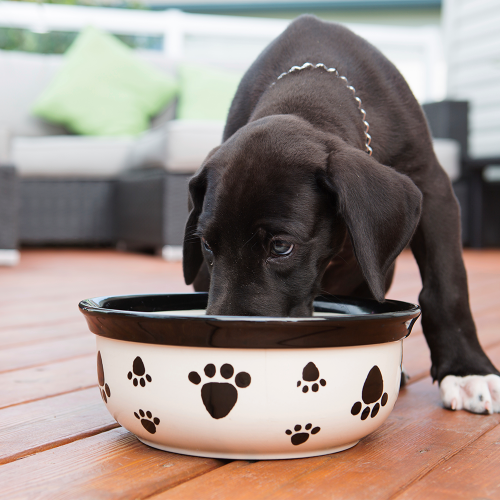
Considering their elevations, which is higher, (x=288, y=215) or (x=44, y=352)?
(x=288, y=215)

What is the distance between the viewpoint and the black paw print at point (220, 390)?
92cm

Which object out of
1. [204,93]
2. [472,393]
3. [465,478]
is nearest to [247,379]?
[465,478]

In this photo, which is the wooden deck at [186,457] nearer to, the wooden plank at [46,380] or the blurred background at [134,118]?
the wooden plank at [46,380]

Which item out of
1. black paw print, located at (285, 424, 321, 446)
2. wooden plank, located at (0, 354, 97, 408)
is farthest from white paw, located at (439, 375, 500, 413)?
wooden plank, located at (0, 354, 97, 408)

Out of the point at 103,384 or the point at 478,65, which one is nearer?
the point at 103,384

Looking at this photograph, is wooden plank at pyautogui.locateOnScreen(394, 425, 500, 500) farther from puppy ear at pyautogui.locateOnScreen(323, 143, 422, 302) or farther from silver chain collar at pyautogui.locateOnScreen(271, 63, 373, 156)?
silver chain collar at pyautogui.locateOnScreen(271, 63, 373, 156)

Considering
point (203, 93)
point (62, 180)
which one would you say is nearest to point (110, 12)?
point (203, 93)

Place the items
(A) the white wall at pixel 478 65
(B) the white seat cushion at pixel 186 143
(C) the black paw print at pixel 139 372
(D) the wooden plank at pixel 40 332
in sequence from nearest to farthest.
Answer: (C) the black paw print at pixel 139 372 → (D) the wooden plank at pixel 40 332 → (B) the white seat cushion at pixel 186 143 → (A) the white wall at pixel 478 65

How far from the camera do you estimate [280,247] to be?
1244mm

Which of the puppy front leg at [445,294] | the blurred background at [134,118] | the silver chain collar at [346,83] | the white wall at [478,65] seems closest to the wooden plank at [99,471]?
the puppy front leg at [445,294]

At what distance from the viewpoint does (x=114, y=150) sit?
5277mm

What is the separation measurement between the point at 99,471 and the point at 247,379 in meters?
0.24

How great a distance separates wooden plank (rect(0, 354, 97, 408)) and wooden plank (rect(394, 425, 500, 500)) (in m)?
0.76

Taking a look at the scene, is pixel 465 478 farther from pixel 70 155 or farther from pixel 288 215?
pixel 70 155
